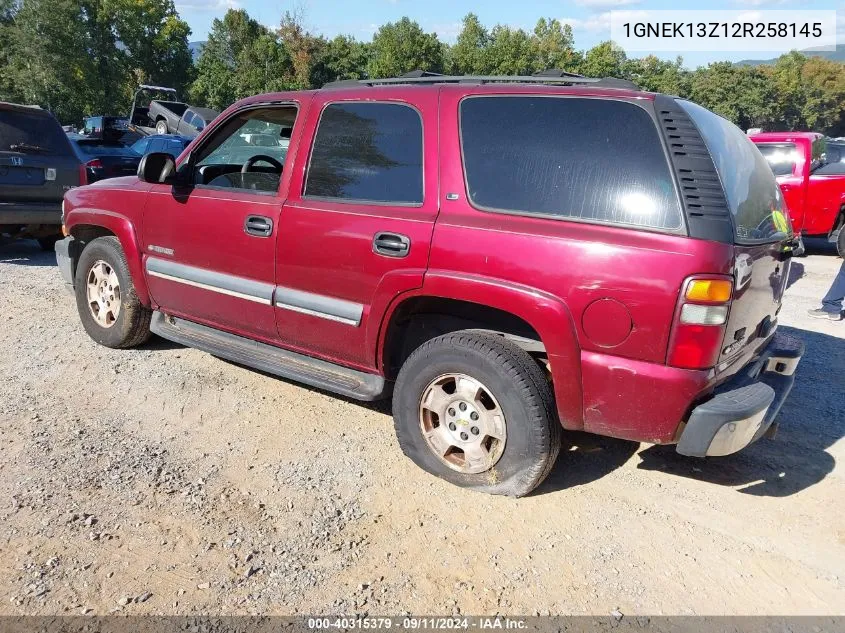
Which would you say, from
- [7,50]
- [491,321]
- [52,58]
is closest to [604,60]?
[52,58]

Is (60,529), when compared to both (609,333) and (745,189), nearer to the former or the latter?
(609,333)

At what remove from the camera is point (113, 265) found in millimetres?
4758

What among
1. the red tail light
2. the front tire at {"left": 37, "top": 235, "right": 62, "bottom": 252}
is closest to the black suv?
the front tire at {"left": 37, "top": 235, "right": 62, "bottom": 252}

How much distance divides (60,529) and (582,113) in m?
2.90

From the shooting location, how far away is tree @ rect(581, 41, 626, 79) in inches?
2035

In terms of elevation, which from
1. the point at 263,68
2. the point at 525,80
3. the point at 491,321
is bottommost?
the point at 491,321

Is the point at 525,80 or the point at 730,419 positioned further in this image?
the point at 525,80

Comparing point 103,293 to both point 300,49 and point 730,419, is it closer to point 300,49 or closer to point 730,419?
point 730,419

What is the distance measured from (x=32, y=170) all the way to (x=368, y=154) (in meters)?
5.97

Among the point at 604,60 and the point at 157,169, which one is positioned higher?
the point at 604,60

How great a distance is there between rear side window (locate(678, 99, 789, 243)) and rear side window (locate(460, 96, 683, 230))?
10.3 inches

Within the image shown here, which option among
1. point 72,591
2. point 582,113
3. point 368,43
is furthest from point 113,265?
point 368,43

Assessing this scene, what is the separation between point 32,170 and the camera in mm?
7668

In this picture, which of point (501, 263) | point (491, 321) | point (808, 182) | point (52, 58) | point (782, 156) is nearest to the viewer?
point (501, 263)
